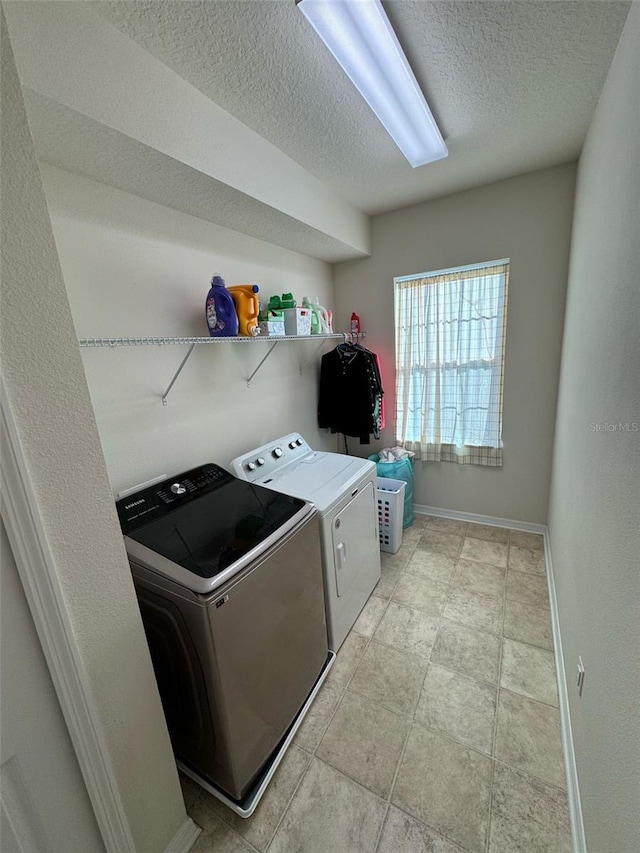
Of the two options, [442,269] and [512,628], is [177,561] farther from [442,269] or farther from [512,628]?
[442,269]

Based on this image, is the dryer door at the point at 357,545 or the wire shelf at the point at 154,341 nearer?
the wire shelf at the point at 154,341

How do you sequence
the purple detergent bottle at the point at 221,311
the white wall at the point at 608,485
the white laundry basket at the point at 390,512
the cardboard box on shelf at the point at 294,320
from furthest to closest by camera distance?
Answer: the white laundry basket at the point at 390,512 → the cardboard box on shelf at the point at 294,320 → the purple detergent bottle at the point at 221,311 → the white wall at the point at 608,485

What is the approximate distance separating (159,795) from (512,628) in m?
1.77

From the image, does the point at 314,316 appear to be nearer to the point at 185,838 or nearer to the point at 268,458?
the point at 268,458

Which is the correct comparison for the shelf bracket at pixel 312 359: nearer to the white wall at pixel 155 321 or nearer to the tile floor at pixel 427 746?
the white wall at pixel 155 321

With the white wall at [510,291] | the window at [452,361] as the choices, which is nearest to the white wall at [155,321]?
the white wall at [510,291]

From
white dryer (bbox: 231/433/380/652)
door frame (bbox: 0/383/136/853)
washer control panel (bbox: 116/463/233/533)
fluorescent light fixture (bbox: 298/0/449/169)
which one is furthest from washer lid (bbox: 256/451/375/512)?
fluorescent light fixture (bbox: 298/0/449/169)

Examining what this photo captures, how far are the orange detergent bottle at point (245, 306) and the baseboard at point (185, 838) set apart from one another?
1.93m

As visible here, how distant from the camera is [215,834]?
1146mm

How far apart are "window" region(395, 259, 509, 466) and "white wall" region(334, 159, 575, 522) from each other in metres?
0.07

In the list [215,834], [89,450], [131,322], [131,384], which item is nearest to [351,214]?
[131,322]

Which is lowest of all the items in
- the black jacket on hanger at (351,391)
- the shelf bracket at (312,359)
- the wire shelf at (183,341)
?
the black jacket on hanger at (351,391)

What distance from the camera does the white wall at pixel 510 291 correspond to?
223cm

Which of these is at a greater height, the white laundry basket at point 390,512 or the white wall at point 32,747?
the white wall at point 32,747
